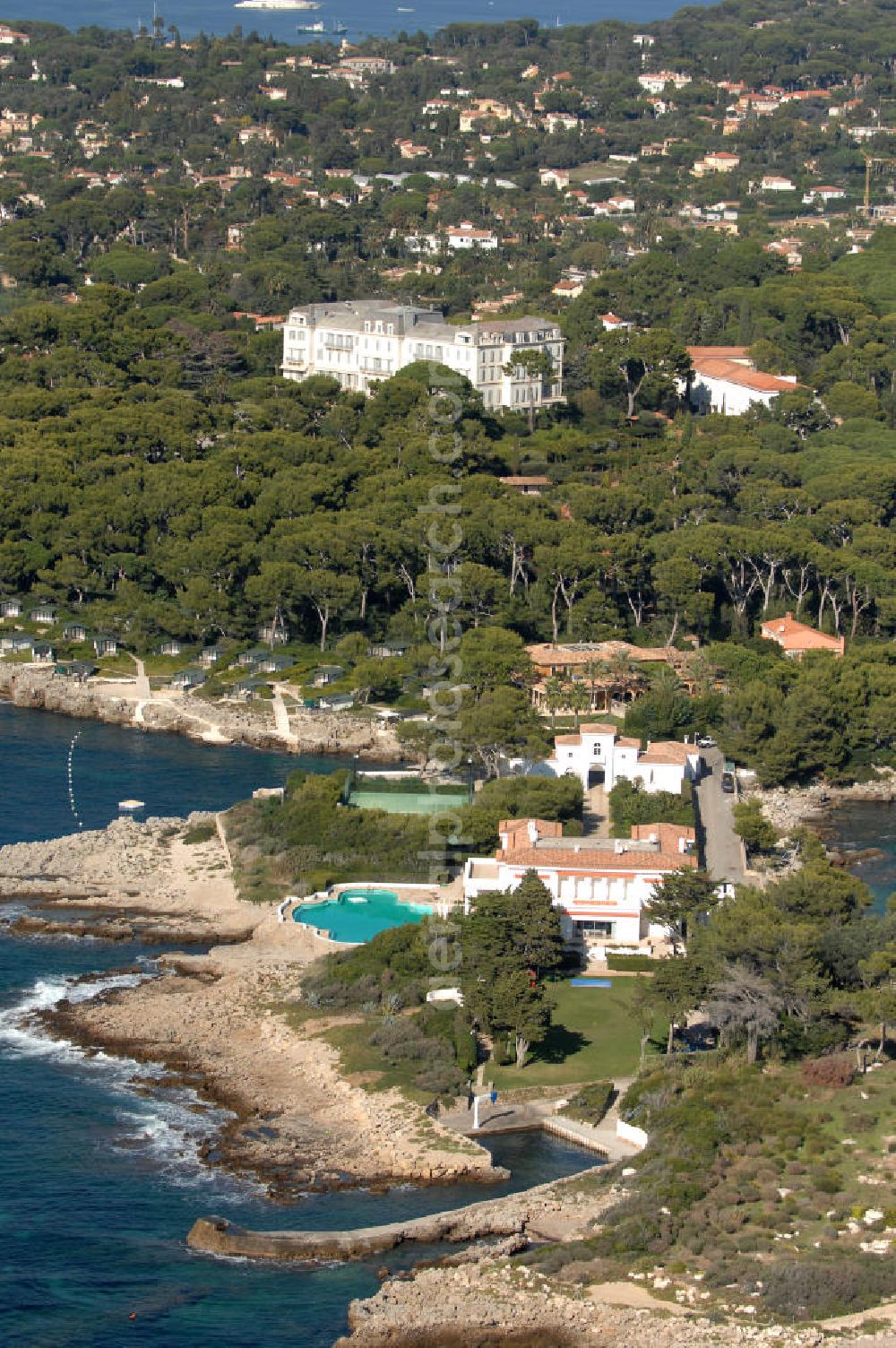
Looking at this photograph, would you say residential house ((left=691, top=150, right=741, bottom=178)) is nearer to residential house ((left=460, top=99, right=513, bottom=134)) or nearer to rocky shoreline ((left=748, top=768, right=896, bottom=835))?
residential house ((left=460, top=99, right=513, bottom=134))

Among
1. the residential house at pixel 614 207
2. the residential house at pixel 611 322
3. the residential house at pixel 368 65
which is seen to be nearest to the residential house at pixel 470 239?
the residential house at pixel 614 207

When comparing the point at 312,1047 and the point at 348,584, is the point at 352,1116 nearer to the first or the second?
the point at 312,1047

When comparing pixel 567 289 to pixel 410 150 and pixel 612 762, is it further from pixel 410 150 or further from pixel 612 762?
pixel 612 762

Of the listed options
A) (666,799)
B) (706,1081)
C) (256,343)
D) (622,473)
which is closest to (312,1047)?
(706,1081)

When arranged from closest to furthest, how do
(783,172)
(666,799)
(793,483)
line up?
(666,799)
(793,483)
(783,172)

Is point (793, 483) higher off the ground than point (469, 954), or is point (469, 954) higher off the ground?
point (793, 483)

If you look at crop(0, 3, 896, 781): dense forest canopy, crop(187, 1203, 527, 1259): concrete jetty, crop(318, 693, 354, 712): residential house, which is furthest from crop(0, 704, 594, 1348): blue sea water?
crop(0, 3, 896, 781): dense forest canopy

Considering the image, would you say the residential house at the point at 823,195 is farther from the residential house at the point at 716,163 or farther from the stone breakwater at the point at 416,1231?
the stone breakwater at the point at 416,1231
